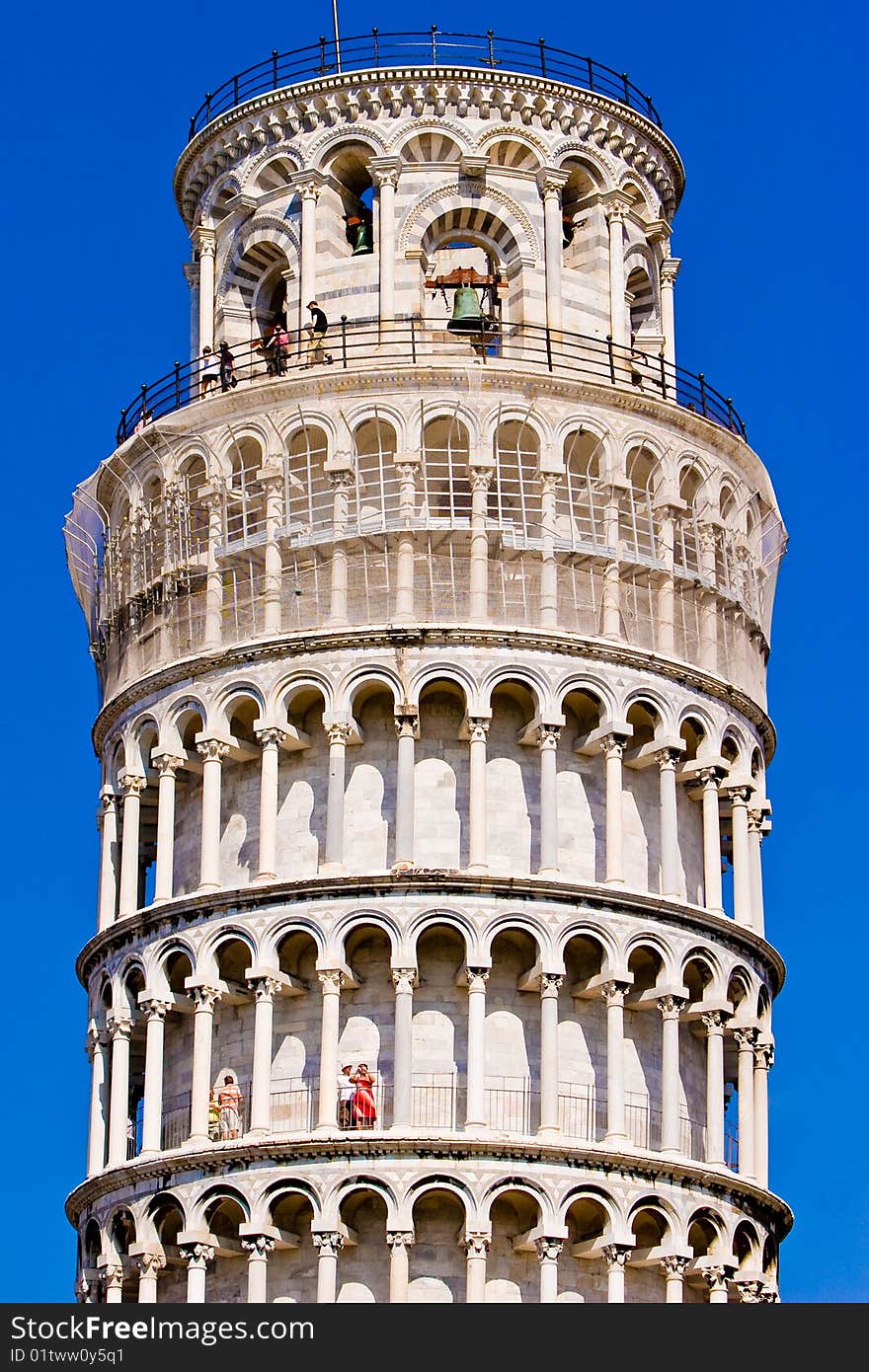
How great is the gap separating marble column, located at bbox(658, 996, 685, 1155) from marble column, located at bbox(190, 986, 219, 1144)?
283 inches

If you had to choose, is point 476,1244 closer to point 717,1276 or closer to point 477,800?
point 717,1276

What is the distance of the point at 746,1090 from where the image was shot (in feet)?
189

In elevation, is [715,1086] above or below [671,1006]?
below

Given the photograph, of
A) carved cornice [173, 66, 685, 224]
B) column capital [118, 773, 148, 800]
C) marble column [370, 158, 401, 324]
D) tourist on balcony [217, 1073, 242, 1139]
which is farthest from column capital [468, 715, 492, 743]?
carved cornice [173, 66, 685, 224]

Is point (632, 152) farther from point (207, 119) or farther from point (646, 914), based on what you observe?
point (646, 914)

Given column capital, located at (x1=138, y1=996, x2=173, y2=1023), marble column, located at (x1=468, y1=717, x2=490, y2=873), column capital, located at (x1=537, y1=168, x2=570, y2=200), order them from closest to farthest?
marble column, located at (x1=468, y1=717, x2=490, y2=873) → column capital, located at (x1=138, y1=996, x2=173, y2=1023) → column capital, located at (x1=537, y1=168, x2=570, y2=200)

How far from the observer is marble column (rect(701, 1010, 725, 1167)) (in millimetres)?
55656

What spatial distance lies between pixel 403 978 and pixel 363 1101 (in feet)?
6.54

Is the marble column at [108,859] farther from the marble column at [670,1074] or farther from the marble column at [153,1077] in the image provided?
the marble column at [670,1074]

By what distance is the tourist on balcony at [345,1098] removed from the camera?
5398 cm

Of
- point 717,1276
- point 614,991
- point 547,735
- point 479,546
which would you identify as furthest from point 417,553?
point 717,1276

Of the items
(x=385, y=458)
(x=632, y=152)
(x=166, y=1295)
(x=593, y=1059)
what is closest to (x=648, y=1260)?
(x=593, y=1059)

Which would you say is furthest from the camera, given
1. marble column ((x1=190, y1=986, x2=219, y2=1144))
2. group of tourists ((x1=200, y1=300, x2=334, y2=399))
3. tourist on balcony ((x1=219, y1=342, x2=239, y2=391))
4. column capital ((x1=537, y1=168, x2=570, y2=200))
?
column capital ((x1=537, y1=168, x2=570, y2=200))

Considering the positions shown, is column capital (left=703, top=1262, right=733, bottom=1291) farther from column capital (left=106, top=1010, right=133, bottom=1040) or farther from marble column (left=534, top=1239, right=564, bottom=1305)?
column capital (left=106, top=1010, right=133, bottom=1040)
